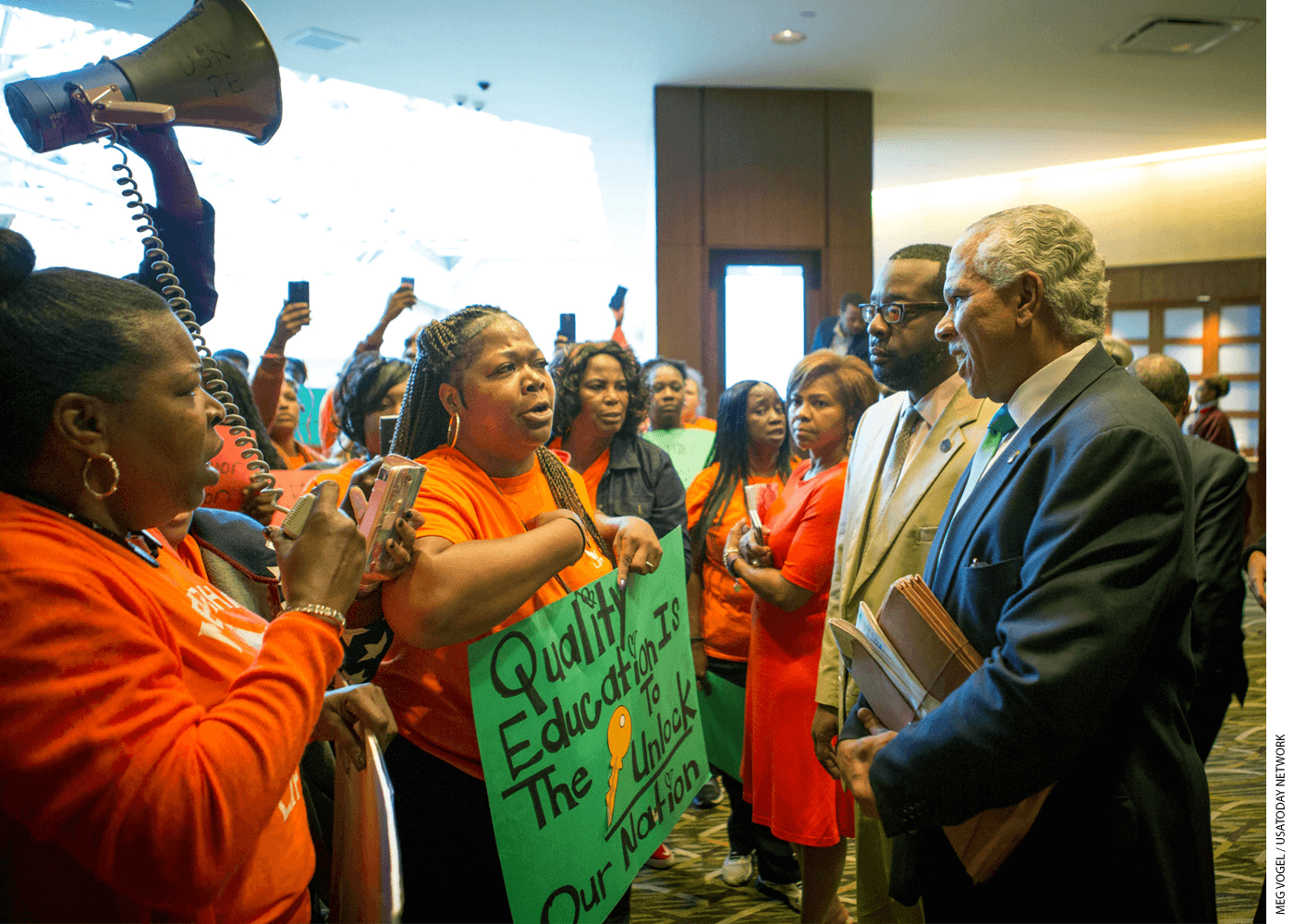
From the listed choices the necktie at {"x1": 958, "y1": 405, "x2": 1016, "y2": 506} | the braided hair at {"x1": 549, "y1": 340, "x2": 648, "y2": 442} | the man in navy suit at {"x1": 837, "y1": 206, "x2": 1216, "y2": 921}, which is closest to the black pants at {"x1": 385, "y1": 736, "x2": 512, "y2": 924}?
the man in navy suit at {"x1": 837, "y1": 206, "x2": 1216, "y2": 921}

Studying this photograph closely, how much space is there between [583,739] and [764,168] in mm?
6831

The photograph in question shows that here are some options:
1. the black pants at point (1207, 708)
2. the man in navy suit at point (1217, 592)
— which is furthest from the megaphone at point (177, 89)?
the black pants at point (1207, 708)

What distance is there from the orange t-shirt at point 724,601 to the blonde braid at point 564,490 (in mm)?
A: 1137

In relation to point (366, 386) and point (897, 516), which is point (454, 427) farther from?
point (366, 386)

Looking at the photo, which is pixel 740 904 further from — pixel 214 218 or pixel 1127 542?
pixel 214 218

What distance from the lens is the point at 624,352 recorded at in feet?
10.4

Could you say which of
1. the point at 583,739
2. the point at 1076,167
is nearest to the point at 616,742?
the point at 583,739

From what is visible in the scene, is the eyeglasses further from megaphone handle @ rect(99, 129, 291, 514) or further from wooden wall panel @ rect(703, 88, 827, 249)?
wooden wall panel @ rect(703, 88, 827, 249)

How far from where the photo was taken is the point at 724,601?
120 inches

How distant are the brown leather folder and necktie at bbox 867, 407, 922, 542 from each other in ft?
2.19

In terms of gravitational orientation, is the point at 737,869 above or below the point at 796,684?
below

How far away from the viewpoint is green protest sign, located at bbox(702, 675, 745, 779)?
2.94 metres

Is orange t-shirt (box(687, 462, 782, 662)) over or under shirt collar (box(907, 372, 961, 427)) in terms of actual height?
under

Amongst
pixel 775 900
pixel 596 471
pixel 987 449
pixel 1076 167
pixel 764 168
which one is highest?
pixel 1076 167
